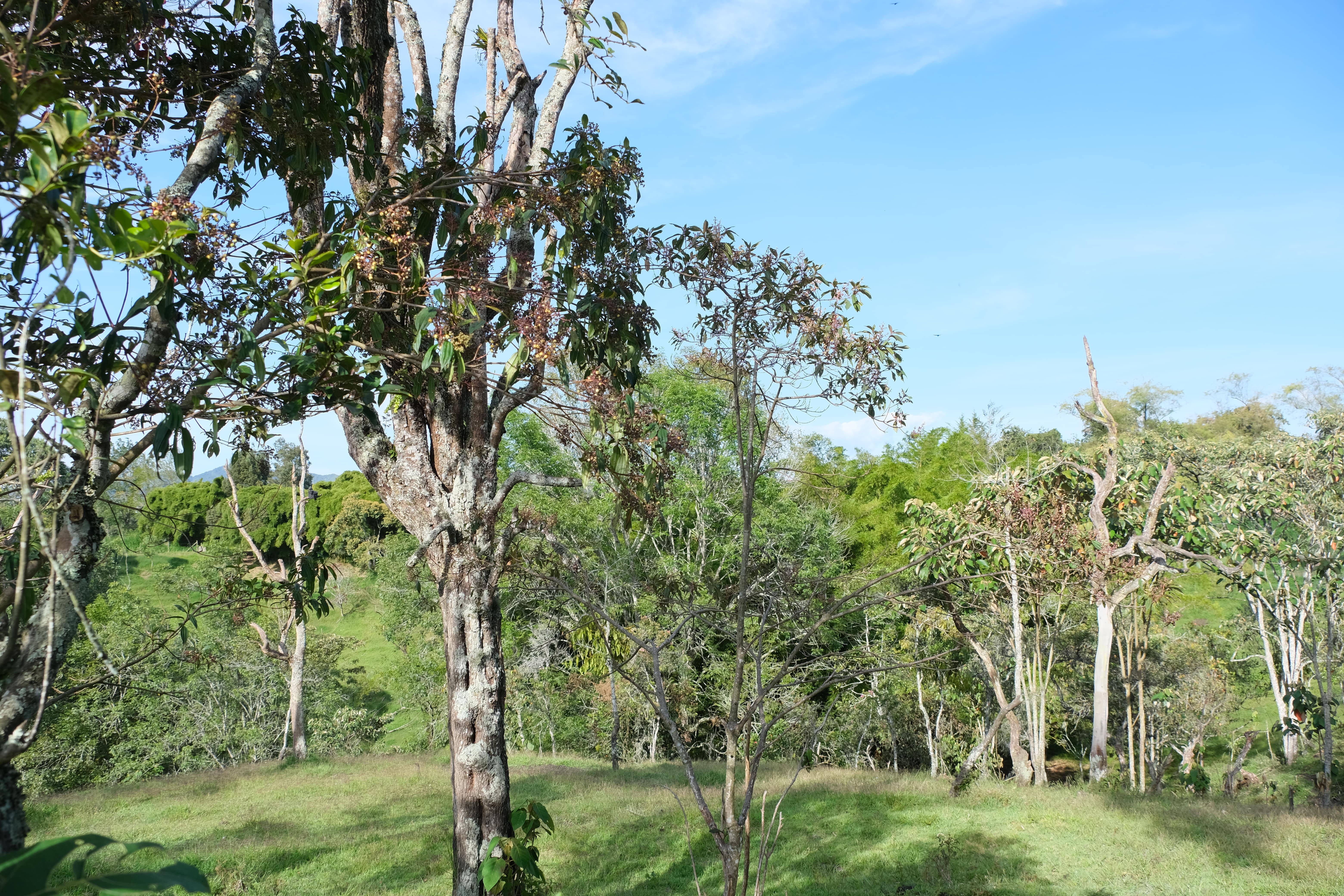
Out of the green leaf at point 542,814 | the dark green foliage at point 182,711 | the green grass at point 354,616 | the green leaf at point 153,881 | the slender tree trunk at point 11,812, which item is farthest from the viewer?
the green grass at point 354,616

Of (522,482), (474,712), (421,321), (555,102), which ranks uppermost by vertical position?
(555,102)

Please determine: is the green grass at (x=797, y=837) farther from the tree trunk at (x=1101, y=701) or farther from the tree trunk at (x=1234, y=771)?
the tree trunk at (x=1234, y=771)

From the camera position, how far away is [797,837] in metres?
7.92

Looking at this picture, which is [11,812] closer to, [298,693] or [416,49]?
[416,49]

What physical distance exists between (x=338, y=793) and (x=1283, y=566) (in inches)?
486

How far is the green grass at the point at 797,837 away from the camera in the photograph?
20.8ft

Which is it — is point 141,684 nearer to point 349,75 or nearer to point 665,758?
point 665,758

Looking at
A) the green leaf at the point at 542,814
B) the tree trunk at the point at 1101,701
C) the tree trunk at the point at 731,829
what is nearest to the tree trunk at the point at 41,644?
the tree trunk at the point at 731,829

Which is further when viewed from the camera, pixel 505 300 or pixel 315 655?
pixel 315 655

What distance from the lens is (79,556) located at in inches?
107

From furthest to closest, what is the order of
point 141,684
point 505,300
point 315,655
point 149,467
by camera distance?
point 315,655 < point 141,684 < point 505,300 < point 149,467

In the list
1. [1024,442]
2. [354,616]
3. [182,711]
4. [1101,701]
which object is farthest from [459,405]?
[354,616]

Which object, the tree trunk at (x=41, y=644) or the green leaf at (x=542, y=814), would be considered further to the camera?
the green leaf at (x=542, y=814)

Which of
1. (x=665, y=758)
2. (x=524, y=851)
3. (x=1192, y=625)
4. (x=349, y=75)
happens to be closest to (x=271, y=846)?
(x=524, y=851)
